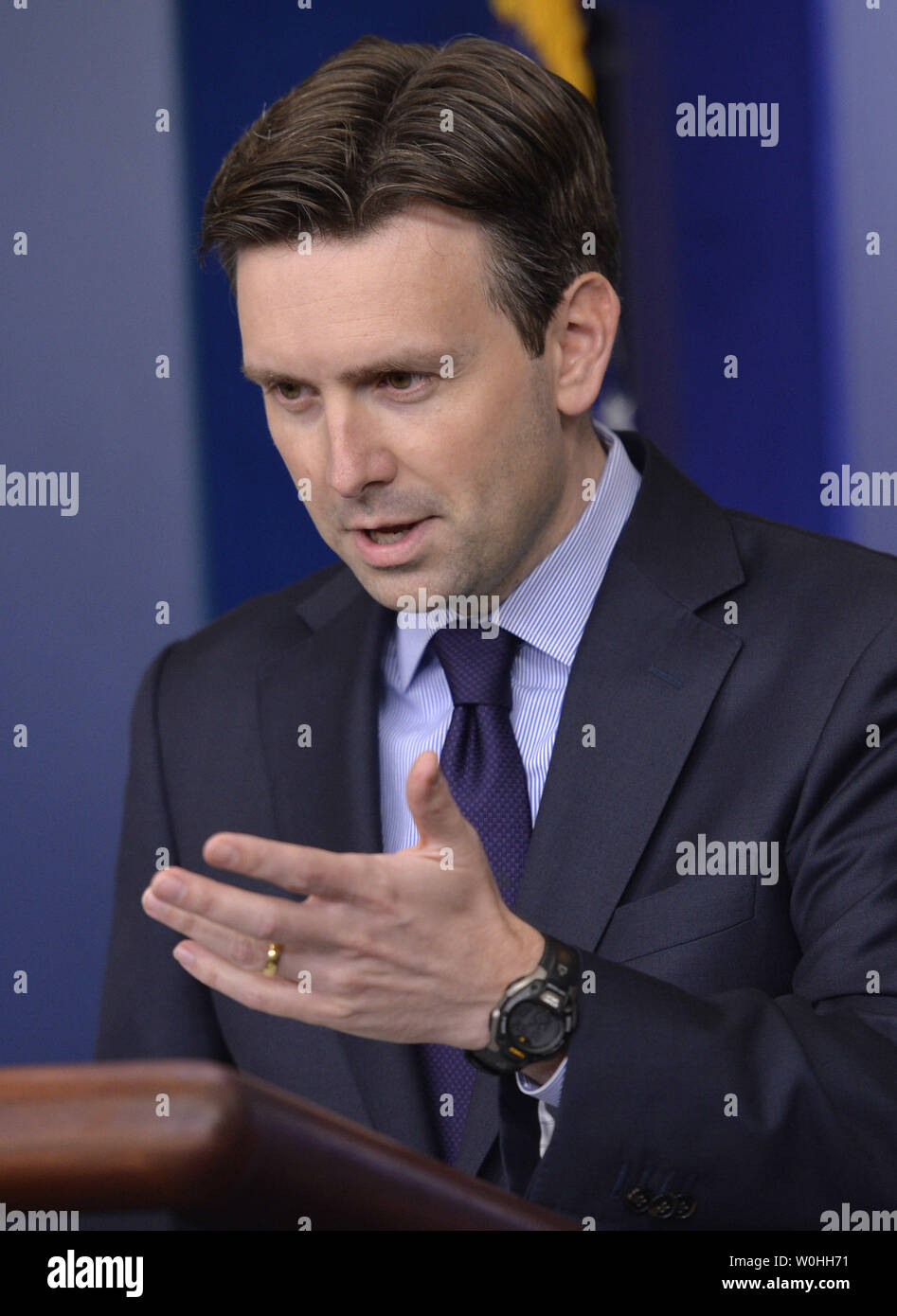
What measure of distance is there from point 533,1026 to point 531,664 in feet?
1.80

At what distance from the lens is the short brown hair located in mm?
1334

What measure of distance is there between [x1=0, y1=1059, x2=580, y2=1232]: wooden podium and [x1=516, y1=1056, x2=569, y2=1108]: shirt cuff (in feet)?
1.91

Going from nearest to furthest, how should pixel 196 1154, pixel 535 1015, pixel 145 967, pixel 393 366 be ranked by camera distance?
1. pixel 196 1154
2. pixel 535 1015
3. pixel 393 366
4. pixel 145 967

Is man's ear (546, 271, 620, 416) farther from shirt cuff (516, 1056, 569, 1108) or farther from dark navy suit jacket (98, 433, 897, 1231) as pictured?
shirt cuff (516, 1056, 569, 1108)

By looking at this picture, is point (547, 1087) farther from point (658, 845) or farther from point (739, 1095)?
point (658, 845)

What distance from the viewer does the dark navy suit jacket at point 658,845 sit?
107cm

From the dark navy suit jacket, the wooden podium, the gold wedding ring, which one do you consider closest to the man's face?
the dark navy suit jacket

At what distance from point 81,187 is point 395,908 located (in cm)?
139

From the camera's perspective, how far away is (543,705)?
4.76 ft

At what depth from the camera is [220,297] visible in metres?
1.94

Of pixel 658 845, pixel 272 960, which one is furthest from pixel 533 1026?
pixel 658 845
